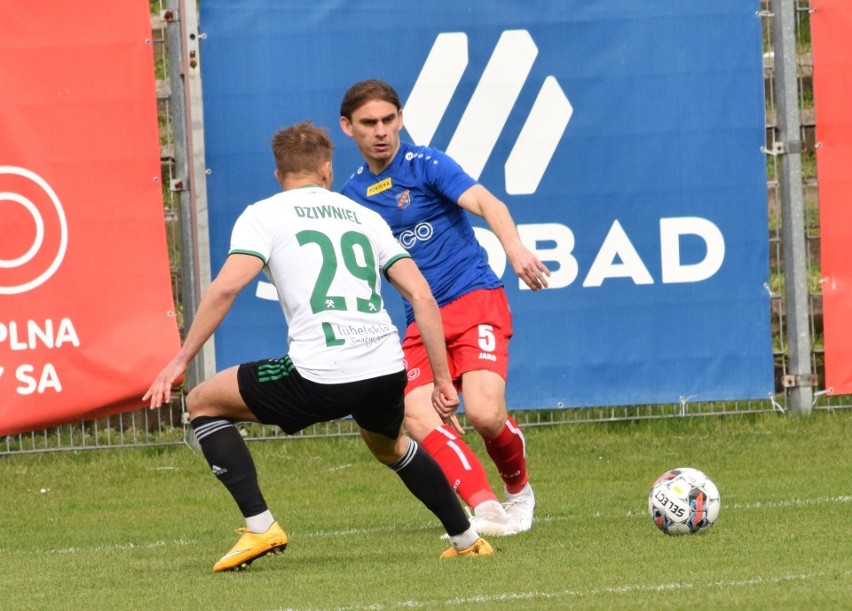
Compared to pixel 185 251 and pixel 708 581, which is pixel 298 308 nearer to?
pixel 708 581

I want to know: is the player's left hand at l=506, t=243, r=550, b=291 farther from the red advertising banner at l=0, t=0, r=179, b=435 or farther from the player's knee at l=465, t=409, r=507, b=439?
the red advertising banner at l=0, t=0, r=179, b=435

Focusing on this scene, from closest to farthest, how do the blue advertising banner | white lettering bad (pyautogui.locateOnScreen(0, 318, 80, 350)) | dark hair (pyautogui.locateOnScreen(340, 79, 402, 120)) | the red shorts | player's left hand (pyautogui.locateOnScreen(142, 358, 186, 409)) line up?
player's left hand (pyautogui.locateOnScreen(142, 358, 186, 409)) → dark hair (pyautogui.locateOnScreen(340, 79, 402, 120)) → the red shorts → white lettering bad (pyautogui.locateOnScreen(0, 318, 80, 350)) → the blue advertising banner

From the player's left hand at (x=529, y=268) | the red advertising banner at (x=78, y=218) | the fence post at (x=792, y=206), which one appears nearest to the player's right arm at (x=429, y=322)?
the player's left hand at (x=529, y=268)

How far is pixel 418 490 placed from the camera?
697cm

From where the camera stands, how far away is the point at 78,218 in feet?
34.7

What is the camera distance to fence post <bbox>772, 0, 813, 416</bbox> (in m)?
11.5

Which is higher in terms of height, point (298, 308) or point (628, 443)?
point (298, 308)

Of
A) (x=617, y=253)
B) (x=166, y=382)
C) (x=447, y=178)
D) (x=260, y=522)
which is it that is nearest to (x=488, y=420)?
(x=447, y=178)

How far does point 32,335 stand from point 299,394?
4.30 meters


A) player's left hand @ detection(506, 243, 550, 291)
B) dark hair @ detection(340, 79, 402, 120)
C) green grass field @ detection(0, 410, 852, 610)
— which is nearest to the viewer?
green grass field @ detection(0, 410, 852, 610)

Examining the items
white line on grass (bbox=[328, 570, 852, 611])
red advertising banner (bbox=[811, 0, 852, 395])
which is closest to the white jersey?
white line on grass (bbox=[328, 570, 852, 611])

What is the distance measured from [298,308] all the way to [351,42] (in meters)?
4.80

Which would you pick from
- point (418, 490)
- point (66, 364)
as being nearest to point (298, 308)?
point (418, 490)

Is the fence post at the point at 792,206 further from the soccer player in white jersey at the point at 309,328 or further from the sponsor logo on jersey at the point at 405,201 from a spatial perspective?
the soccer player in white jersey at the point at 309,328
